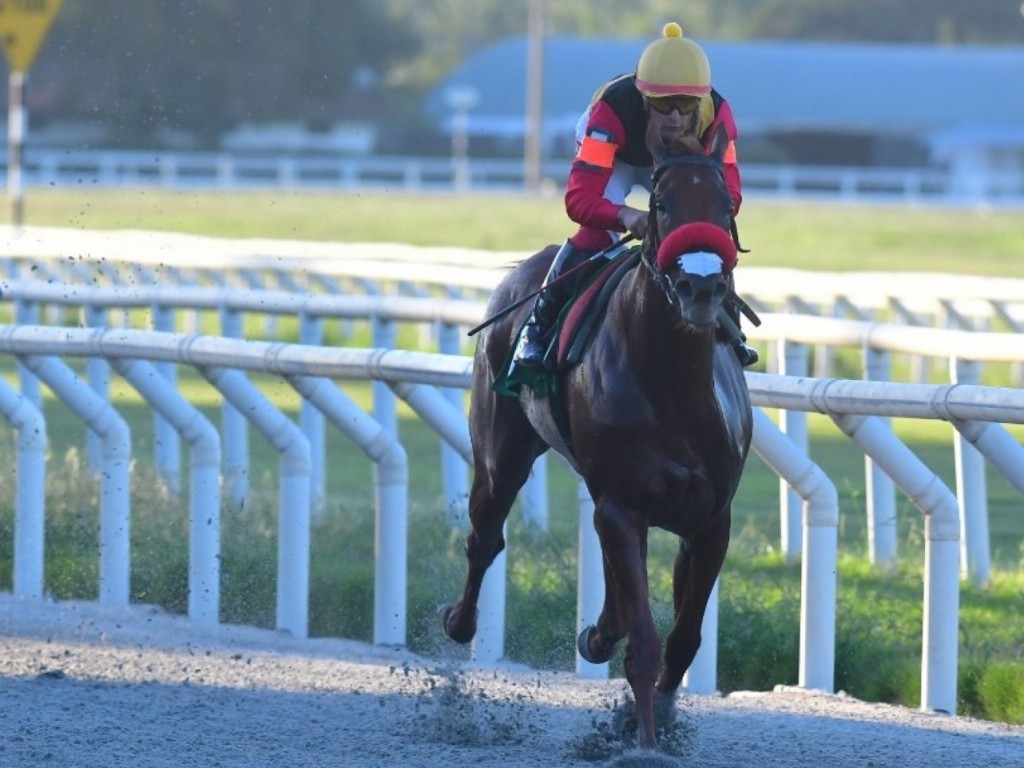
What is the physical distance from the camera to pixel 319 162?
4697 cm

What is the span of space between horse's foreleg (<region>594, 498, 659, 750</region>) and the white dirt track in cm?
15

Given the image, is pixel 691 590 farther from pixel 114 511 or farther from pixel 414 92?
pixel 414 92

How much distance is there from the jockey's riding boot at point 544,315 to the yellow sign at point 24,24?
11084mm

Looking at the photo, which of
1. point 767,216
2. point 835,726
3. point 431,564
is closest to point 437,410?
point 431,564

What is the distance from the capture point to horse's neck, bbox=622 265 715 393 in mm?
5227

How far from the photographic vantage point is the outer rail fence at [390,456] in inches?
238

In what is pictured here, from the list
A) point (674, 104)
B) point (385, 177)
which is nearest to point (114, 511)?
point (674, 104)

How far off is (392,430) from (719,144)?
4.36 meters

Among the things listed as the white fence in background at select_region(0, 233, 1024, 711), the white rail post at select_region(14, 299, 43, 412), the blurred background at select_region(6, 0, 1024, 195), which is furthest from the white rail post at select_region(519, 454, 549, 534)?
the blurred background at select_region(6, 0, 1024, 195)

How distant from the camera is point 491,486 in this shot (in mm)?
A: 6316

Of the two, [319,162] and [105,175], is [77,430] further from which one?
[319,162]

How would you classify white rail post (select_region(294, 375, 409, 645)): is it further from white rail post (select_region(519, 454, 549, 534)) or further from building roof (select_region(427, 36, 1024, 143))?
building roof (select_region(427, 36, 1024, 143))

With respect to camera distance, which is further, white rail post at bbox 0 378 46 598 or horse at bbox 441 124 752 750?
white rail post at bbox 0 378 46 598

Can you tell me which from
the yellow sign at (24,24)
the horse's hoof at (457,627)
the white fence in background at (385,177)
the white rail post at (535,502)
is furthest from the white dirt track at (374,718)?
the white fence in background at (385,177)
